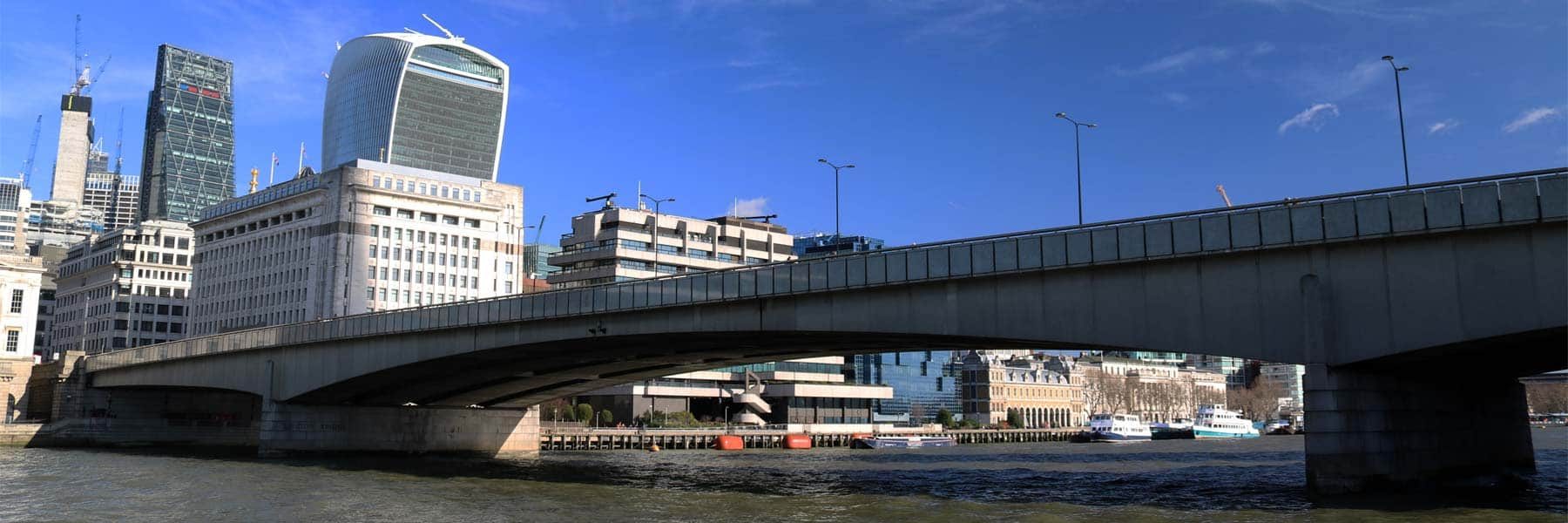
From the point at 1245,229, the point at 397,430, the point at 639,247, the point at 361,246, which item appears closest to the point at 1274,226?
the point at 1245,229

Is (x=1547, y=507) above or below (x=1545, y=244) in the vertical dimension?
below

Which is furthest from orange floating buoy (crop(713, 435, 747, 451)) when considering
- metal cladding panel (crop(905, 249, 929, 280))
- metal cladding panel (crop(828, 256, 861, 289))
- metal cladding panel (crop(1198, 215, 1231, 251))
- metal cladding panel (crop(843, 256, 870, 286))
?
metal cladding panel (crop(1198, 215, 1231, 251))

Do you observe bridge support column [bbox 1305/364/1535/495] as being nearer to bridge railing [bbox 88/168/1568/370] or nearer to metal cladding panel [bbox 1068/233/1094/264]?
bridge railing [bbox 88/168/1568/370]

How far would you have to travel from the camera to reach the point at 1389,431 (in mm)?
38062

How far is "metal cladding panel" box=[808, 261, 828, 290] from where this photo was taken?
5147 centimetres

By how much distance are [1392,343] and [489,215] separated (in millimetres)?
135505

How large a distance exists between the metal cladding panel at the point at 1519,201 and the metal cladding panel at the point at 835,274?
966 inches

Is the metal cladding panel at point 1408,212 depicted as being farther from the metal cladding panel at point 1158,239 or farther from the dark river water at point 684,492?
the dark river water at point 684,492

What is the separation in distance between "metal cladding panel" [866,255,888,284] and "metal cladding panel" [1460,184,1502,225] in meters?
21.4

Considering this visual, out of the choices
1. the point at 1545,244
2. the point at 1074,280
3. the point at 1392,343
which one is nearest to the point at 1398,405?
the point at 1392,343

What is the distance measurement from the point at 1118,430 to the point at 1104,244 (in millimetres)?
126239

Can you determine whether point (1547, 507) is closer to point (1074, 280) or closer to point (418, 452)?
point (1074, 280)

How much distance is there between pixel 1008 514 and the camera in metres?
40.1

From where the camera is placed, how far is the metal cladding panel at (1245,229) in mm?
38938
